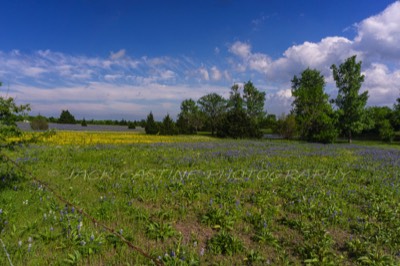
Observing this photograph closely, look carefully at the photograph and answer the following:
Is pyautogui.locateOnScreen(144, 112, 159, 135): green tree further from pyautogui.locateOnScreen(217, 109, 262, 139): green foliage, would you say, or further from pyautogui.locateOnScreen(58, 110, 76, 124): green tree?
pyautogui.locateOnScreen(58, 110, 76, 124): green tree

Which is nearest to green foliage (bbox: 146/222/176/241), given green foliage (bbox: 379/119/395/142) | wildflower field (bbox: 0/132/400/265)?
wildflower field (bbox: 0/132/400/265)

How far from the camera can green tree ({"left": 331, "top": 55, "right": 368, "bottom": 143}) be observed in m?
38.6

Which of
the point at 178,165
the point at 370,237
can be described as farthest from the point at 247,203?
the point at 178,165

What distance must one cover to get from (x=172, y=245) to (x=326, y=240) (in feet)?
9.73

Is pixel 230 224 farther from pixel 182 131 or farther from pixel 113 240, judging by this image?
pixel 182 131

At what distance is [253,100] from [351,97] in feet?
84.7

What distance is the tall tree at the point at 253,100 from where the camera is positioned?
201 feet

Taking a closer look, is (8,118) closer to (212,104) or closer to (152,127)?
(152,127)

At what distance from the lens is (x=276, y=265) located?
3693 millimetres

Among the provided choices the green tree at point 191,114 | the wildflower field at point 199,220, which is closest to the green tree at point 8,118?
the wildflower field at point 199,220

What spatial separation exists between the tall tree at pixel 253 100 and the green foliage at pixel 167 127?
25.3 meters

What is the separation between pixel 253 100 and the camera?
61781 mm

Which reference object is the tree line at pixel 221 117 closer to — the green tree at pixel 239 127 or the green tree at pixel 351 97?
the green tree at pixel 239 127

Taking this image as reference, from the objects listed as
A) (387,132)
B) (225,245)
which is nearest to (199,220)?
(225,245)
